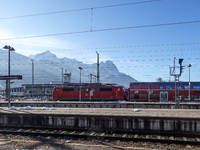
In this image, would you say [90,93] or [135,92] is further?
[135,92]

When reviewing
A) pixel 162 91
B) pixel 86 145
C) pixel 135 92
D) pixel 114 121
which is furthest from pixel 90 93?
pixel 86 145

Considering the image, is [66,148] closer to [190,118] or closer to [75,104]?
[190,118]

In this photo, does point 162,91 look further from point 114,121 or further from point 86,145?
point 86,145

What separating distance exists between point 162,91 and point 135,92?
518cm

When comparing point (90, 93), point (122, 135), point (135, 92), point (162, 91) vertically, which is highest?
point (162, 91)

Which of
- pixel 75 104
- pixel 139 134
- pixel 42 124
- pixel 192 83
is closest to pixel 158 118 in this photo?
pixel 139 134

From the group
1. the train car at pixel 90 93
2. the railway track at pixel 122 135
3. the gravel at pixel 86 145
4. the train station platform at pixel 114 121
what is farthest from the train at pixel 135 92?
the gravel at pixel 86 145

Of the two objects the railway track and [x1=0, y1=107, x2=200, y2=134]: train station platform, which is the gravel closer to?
the railway track

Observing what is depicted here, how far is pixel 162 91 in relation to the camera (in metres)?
33.9

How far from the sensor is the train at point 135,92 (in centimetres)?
3324

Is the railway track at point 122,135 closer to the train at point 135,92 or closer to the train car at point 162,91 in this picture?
the train at point 135,92

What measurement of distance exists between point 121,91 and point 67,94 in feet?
37.6

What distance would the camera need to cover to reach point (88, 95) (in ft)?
118

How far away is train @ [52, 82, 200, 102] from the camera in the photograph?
109 ft
